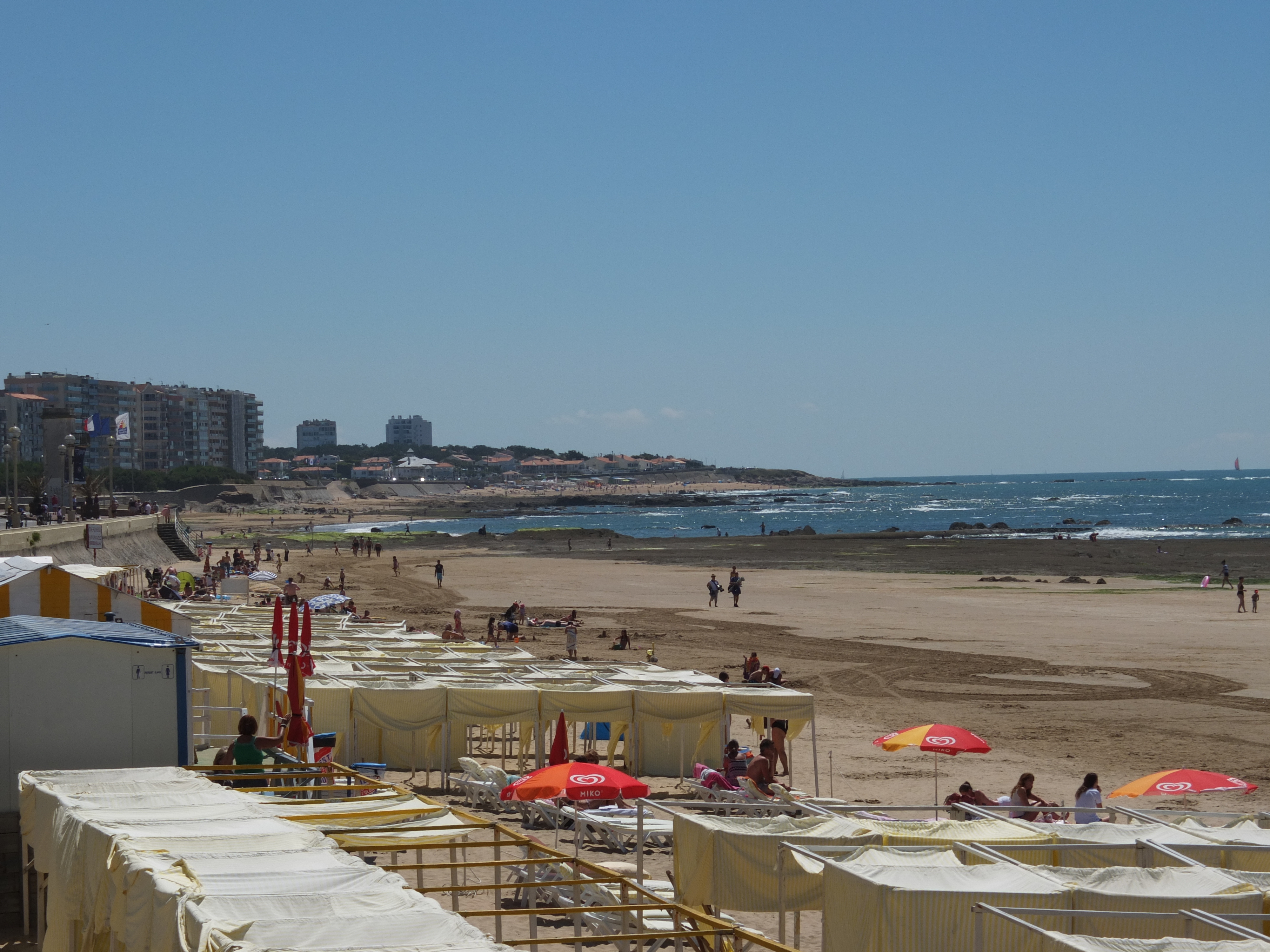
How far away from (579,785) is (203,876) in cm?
579

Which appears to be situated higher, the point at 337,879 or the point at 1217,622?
the point at 337,879

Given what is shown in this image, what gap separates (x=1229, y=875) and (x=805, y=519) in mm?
125722

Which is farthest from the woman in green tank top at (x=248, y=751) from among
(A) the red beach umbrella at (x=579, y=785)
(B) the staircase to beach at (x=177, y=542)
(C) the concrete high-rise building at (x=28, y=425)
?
(C) the concrete high-rise building at (x=28, y=425)

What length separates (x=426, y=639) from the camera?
24.4 metres

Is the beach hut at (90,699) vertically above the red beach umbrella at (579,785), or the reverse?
the beach hut at (90,699)

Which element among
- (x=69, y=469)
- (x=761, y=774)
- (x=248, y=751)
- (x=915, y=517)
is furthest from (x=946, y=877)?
(x=915, y=517)

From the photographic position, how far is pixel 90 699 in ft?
34.3

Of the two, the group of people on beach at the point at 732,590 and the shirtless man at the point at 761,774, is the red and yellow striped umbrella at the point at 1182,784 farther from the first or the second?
the group of people on beach at the point at 732,590

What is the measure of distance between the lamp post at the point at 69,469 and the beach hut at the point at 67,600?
43235mm

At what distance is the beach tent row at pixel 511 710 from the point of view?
17.0m

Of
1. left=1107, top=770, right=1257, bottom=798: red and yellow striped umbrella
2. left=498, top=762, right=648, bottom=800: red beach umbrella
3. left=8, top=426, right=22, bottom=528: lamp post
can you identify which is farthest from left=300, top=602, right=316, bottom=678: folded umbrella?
left=8, top=426, right=22, bottom=528: lamp post

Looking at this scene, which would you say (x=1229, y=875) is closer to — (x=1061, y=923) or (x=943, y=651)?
(x=1061, y=923)

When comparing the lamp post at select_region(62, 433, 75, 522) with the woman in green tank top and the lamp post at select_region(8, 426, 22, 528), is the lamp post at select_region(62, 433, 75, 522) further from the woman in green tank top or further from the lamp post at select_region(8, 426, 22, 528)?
the woman in green tank top

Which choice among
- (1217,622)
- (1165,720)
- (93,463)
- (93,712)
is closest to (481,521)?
(93,463)
